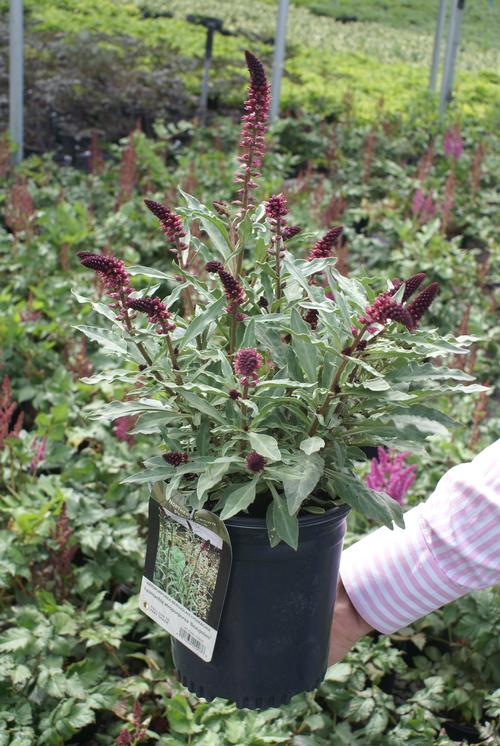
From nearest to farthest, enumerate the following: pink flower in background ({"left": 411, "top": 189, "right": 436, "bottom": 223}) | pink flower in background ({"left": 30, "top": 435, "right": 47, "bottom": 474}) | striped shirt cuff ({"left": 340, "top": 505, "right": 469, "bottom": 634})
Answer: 1. striped shirt cuff ({"left": 340, "top": 505, "right": 469, "bottom": 634})
2. pink flower in background ({"left": 30, "top": 435, "right": 47, "bottom": 474})
3. pink flower in background ({"left": 411, "top": 189, "right": 436, "bottom": 223})

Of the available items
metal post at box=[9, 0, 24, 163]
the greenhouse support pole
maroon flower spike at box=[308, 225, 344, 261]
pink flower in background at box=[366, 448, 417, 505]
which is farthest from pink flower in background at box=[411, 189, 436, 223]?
maroon flower spike at box=[308, 225, 344, 261]

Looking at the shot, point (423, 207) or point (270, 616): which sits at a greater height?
point (270, 616)

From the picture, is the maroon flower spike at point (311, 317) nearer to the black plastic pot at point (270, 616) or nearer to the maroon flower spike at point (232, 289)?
the maroon flower spike at point (232, 289)

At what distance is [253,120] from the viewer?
56.3 inches

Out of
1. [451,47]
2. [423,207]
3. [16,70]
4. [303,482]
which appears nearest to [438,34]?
[451,47]

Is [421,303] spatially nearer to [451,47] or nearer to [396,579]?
[396,579]

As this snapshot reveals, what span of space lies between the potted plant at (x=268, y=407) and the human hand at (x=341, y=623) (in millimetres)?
206

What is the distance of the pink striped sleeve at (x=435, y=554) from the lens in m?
1.60

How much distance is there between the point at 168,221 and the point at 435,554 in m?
0.80

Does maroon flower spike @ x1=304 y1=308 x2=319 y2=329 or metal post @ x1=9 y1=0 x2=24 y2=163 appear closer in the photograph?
maroon flower spike @ x1=304 y1=308 x2=319 y2=329

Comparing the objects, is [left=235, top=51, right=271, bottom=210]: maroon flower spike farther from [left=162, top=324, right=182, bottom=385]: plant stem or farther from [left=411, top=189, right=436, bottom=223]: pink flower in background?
[left=411, top=189, right=436, bottom=223]: pink flower in background

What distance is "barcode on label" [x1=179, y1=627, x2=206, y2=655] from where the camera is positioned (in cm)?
152

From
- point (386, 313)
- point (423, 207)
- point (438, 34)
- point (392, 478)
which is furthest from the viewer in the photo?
point (438, 34)

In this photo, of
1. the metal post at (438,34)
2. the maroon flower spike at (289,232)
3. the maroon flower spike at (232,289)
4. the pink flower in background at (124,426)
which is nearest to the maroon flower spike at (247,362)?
the maroon flower spike at (232,289)
